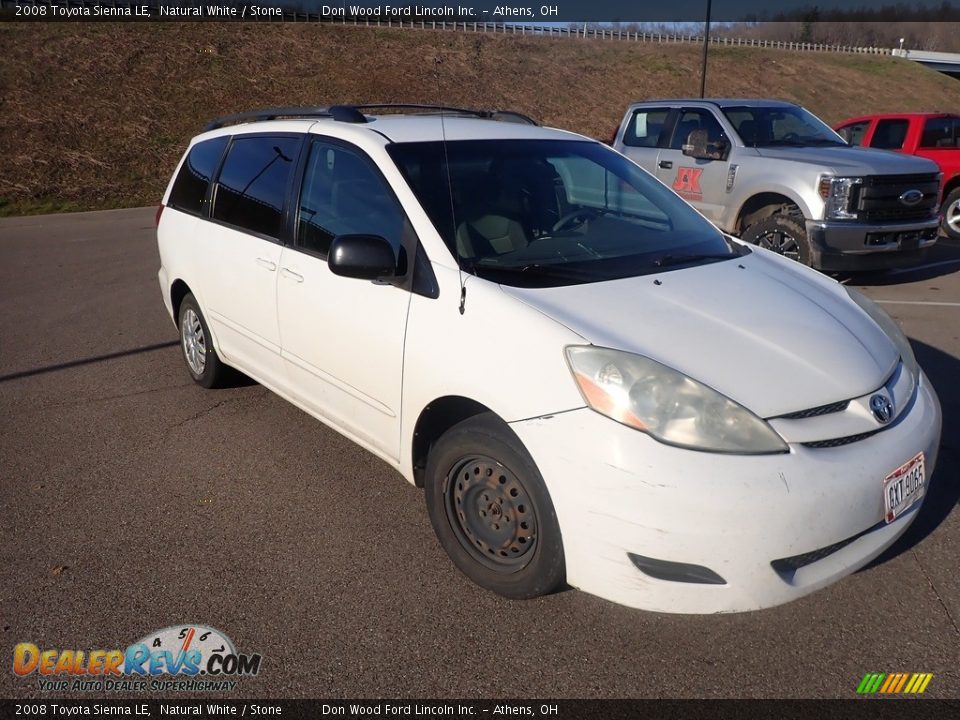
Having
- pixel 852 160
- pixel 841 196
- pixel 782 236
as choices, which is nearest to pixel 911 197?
pixel 852 160

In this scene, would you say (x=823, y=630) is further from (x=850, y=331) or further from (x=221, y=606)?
(x=221, y=606)

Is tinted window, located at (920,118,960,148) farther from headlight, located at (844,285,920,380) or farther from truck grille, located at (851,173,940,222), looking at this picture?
headlight, located at (844,285,920,380)

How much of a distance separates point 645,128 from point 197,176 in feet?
20.3

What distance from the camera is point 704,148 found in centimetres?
838

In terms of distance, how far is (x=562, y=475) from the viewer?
263cm

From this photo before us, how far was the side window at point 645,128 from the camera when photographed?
376 inches

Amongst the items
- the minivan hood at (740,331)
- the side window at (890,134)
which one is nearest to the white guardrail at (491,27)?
the side window at (890,134)

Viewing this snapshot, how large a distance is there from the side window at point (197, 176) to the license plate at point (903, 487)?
4110mm

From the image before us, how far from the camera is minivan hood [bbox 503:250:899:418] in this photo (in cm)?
270

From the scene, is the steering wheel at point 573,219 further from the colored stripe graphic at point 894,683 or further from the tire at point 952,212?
the tire at point 952,212

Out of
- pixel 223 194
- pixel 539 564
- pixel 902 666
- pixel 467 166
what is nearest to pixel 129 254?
pixel 223 194

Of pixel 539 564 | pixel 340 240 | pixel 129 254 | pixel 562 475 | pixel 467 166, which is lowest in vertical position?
pixel 129 254

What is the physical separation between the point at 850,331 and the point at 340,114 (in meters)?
2.66

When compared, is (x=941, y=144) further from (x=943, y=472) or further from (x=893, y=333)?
(x=893, y=333)
